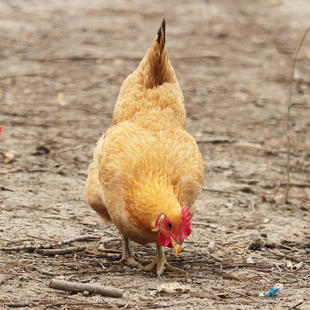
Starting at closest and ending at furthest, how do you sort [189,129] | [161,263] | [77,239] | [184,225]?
[184,225] < [161,263] < [77,239] < [189,129]

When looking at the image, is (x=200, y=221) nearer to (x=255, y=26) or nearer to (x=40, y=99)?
(x=40, y=99)

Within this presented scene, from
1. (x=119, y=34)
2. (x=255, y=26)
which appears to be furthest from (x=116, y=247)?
(x=255, y=26)

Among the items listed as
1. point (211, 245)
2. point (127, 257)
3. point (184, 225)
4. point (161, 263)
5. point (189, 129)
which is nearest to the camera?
point (184, 225)

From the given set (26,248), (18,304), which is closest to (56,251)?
(26,248)

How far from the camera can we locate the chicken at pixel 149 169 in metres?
3.12

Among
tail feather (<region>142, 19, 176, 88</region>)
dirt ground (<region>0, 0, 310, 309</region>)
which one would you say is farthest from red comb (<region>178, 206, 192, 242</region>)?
tail feather (<region>142, 19, 176, 88</region>)

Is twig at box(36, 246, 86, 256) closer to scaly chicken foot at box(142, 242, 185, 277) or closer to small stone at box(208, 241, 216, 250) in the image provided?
scaly chicken foot at box(142, 242, 185, 277)

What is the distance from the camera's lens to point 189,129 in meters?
Result: 6.51

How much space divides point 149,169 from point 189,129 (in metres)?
3.24

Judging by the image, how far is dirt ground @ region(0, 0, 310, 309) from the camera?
342 cm

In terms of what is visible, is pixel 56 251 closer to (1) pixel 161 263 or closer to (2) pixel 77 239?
(2) pixel 77 239

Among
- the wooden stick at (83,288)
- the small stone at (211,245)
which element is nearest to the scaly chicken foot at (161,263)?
the small stone at (211,245)

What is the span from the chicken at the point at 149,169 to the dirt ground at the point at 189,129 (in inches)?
13.4

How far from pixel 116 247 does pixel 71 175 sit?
1.31 m
